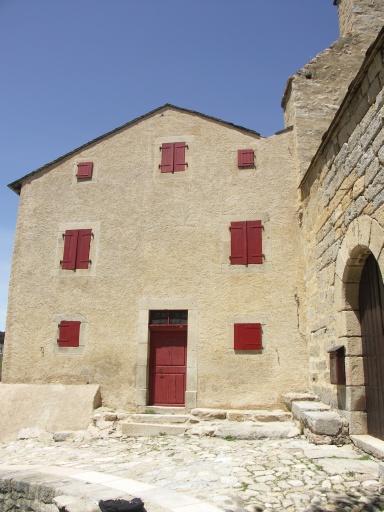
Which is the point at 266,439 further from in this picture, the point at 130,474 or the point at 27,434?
the point at 27,434

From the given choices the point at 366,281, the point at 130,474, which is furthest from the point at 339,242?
the point at 130,474

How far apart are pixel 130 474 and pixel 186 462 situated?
2.45 feet

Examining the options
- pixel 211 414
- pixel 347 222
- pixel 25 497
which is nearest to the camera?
pixel 25 497

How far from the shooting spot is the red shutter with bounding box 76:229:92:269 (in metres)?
9.59

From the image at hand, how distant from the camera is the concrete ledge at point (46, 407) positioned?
827 cm

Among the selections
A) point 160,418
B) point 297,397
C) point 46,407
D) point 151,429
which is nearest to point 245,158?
point 297,397

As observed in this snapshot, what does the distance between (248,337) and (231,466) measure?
358cm

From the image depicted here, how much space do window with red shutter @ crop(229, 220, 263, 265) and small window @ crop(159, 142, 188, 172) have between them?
1901 mm

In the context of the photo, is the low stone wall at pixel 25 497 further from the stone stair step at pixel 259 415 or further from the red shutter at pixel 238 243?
the red shutter at pixel 238 243

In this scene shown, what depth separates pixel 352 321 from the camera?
18.1ft

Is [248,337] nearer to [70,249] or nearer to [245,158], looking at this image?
[245,158]

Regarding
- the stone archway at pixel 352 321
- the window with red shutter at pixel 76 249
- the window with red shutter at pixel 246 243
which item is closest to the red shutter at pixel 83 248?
the window with red shutter at pixel 76 249

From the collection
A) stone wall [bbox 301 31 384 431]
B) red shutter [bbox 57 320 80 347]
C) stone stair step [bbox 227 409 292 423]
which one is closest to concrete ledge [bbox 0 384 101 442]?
red shutter [bbox 57 320 80 347]

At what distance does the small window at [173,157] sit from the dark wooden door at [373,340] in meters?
5.49
